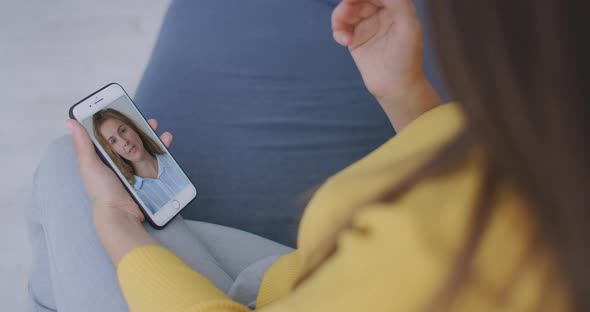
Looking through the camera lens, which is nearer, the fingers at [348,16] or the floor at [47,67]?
the fingers at [348,16]

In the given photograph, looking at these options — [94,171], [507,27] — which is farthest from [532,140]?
[94,171]

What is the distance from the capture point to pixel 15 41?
1.61 m

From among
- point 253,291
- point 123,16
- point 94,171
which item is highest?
point 123,16

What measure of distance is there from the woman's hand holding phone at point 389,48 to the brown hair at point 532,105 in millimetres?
301

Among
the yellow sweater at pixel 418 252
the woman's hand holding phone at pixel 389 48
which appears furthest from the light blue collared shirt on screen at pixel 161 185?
the yellow sweater at pixel 418 252

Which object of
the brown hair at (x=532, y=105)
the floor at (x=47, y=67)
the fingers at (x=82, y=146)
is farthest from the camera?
the floor at (x=47, y=67)

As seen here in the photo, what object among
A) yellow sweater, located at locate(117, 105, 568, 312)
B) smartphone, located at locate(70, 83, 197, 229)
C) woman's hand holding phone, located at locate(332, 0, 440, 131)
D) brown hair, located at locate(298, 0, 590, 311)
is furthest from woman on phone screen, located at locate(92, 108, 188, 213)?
brown hair, located at locate(298, 0, 590, 311)

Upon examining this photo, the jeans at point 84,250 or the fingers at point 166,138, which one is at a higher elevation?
the fingers at point 166,138

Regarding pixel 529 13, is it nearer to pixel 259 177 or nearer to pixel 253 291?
pixel 253 291

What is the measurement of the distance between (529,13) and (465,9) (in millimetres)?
37

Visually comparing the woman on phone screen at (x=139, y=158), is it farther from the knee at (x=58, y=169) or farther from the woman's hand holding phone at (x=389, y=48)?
the woman's hand holding phone at (x=389, y=48)

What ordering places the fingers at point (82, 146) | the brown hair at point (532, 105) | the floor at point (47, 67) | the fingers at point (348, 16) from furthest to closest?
the floor at point (47, 67), the fingers at point (82, 146), the fingers at point (348, 16), the brown hair at point (532, 105)

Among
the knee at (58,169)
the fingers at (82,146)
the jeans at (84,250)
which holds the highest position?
the fingers at (82,146)

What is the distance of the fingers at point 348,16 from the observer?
0.66 meters
